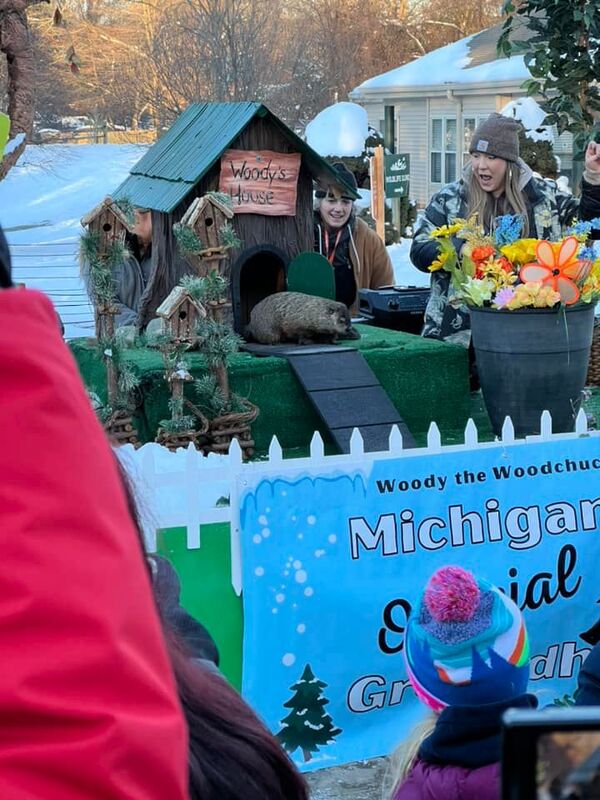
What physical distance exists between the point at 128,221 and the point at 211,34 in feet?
51.5

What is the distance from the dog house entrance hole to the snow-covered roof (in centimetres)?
1802

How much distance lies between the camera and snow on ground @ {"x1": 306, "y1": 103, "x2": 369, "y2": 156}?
655 inches

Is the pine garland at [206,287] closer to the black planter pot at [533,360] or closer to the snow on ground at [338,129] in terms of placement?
the black planter pot at [533,360]

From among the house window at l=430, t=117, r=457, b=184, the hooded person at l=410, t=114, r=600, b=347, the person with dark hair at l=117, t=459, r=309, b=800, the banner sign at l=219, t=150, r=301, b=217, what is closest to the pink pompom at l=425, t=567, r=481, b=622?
the person with dark hair at l=117, t=459, r=309, b=800

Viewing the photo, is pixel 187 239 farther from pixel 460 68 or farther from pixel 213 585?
pixel 460 68

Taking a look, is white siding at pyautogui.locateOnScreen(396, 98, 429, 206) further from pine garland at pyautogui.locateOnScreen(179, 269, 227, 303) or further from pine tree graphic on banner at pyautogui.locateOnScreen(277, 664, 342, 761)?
pine tree graphic on banner at pyautogui.locateOnScreen(277, 664, 342, 761)

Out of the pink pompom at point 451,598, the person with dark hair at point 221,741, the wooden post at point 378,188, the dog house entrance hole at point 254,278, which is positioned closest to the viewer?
the person with dark hair at point 221,741

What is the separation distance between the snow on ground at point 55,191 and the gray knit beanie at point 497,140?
10878 mm

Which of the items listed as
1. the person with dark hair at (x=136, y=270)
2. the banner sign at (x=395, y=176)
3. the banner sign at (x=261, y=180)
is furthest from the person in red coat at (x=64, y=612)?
the banner sign at (x=395, y=176)

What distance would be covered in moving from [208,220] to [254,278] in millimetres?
1410

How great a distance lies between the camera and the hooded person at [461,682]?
1.89 m

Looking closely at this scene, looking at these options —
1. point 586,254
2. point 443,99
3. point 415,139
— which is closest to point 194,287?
point 586,254

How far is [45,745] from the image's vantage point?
2.05 feet

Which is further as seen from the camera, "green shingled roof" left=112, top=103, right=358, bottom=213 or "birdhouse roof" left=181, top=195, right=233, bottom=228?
"green shingled roof" left=112, top=103, right=358, bottom=213
